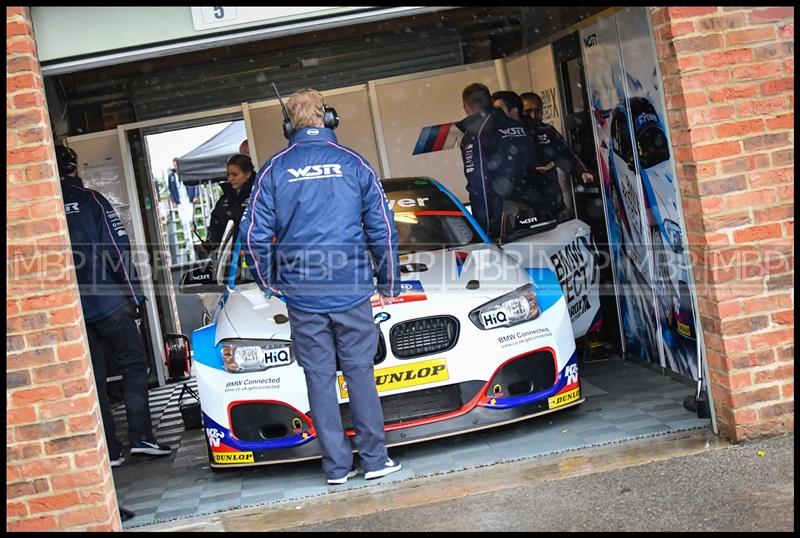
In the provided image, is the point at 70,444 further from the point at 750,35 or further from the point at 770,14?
the point at 770,14

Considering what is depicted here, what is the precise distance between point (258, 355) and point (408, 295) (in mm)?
891

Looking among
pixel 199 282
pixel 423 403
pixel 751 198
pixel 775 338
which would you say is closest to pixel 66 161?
pixel 199 282

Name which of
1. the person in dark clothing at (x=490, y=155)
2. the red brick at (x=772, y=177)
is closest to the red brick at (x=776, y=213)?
the red brick at (x=772, y=177)

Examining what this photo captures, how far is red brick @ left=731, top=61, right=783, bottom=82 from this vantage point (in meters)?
5.22

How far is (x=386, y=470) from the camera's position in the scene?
5508mm

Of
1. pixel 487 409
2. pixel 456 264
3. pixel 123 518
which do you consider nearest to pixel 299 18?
pixel 456 264

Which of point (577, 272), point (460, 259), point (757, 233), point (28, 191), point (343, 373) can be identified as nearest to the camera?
point (28, 191)

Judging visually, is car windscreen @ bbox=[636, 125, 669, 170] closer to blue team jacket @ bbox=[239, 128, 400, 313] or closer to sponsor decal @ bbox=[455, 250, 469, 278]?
sponsor decal @ bbox=[455, 250, 469, 278]

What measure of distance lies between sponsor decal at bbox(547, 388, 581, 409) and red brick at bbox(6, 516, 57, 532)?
8.65 ft

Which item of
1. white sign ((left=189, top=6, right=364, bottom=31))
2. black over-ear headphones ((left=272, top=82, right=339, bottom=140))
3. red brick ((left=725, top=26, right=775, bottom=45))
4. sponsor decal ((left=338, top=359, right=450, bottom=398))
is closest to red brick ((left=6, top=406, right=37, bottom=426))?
sponsor decal ((left=338, top=359, right=450, bottom=398))

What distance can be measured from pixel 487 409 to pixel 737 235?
1.59 metres

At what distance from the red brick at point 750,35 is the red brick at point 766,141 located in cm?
48

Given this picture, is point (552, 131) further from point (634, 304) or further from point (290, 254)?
point (290, 254)

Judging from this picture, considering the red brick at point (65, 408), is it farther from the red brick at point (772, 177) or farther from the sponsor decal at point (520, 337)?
the red brick at point (772, 177)
